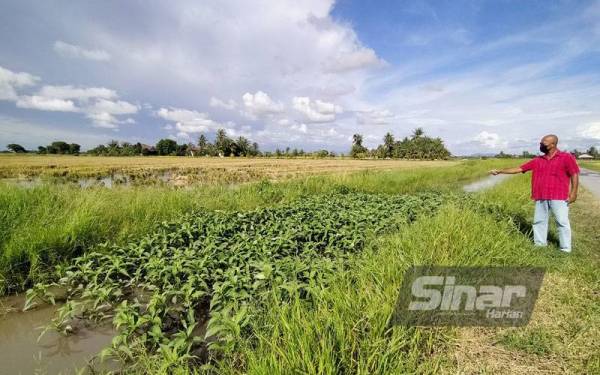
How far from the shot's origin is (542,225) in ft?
17.9

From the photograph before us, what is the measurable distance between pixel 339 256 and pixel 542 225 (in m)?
3.92

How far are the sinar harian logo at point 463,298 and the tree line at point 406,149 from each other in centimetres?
9572

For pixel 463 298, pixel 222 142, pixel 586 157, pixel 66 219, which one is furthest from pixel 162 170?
pixel 586 157

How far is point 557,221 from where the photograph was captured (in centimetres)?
A: 519

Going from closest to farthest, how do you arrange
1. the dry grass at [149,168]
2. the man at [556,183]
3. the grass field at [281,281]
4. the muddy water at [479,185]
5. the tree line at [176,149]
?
the grass field at [281,281], the man at [556,183], the muddy water at [479,185], the dry grass at [149,168], the tree line at [176,149]

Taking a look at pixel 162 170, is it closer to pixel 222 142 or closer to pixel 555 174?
pixel 555 174

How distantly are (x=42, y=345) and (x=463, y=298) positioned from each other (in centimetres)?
431

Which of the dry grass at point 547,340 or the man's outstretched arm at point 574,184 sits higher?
the man's outstretched arm at point 574,184

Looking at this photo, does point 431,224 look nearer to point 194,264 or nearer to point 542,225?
point 542,225

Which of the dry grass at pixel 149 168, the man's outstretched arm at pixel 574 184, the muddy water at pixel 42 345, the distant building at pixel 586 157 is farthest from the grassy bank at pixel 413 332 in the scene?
the distant building at pixel 586 157

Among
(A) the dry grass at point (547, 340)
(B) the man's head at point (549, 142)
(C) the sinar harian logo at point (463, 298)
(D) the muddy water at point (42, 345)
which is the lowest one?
(D) the muddy water at point (42, 345)

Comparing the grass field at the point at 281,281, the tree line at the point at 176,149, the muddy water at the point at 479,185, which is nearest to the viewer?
the grass field at the point at 281,281

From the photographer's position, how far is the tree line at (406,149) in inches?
3866

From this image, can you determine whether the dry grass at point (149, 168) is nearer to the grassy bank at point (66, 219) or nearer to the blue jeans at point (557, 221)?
the grassy bank at point (66, 219)
